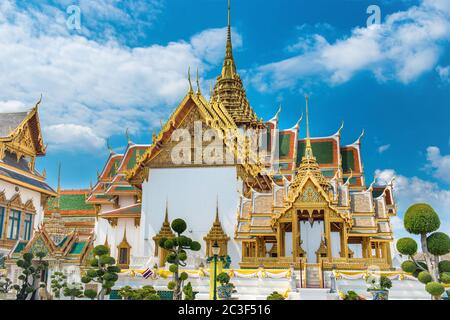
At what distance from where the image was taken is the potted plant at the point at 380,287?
1173cm

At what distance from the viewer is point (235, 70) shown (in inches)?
1325

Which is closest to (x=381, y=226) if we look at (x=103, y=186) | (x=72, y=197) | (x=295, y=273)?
(x=295, y=273)

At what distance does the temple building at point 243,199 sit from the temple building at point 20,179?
4.26 metres

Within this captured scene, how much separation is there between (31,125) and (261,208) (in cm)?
1045

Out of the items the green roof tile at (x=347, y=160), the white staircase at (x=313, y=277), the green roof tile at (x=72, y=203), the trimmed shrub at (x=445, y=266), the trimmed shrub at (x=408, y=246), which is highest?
the green roof tile at (x=347, y=160)

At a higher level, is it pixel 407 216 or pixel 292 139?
pixel 292 139

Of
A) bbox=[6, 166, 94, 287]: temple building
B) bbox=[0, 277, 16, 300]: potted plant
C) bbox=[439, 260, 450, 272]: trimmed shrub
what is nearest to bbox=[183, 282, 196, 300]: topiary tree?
bbox=[6, 166, 94, 287]: temple building

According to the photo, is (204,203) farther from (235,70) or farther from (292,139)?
(235,70)

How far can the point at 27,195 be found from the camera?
19500 mm

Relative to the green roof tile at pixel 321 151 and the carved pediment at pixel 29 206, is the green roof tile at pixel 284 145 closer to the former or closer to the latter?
the green roof tile at pixel 321 151

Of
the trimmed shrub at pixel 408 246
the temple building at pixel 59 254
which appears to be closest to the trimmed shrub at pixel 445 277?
the trimmed shrub at pixel 408 246

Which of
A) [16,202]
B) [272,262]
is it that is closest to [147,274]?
[272,262]

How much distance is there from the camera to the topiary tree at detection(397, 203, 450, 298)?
11.4 m

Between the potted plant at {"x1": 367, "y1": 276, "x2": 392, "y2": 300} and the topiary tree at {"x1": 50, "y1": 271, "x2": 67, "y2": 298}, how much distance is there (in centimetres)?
864
